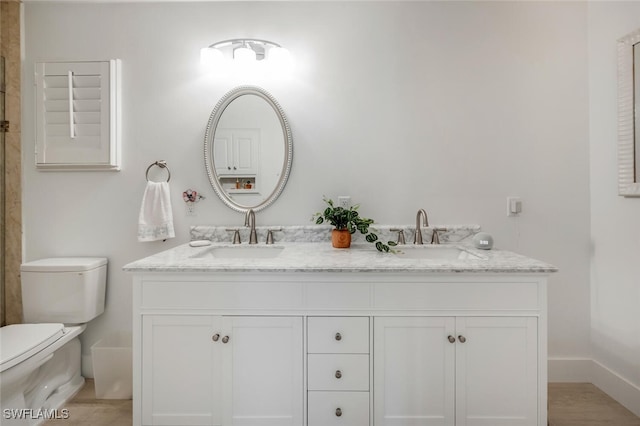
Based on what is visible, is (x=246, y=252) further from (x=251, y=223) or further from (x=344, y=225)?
(x=344, y=225)

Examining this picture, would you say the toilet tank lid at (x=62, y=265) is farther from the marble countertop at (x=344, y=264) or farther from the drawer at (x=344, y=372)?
the drawer at (x=344, y=372)

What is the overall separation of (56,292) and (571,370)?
3.05 m

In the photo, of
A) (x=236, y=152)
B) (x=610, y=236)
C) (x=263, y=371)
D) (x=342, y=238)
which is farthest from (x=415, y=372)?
(x=236, y=152)

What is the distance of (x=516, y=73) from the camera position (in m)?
2.17

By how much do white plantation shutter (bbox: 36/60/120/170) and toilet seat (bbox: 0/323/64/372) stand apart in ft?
3.08

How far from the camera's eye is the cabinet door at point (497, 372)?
1.50m

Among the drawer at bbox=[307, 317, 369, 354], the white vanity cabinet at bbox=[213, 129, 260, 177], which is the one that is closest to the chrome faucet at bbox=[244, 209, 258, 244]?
the white vanity cabinet at bbox=[213, 129, 260, 177]

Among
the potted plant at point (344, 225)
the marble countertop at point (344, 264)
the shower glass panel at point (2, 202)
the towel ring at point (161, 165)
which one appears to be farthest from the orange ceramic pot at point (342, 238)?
the shower glass panel at point (2, 202)

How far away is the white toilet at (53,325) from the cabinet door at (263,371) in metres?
0.96

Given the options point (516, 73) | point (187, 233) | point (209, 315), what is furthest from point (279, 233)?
point (516, 73)

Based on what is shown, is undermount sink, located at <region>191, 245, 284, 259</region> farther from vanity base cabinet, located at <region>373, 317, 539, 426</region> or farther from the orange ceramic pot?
vanity base cabinet, located at <region>373, 317, 539, 426</region>

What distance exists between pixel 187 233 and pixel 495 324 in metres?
1.77

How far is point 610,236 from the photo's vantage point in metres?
2.03

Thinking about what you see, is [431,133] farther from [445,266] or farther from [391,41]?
[445,266]
